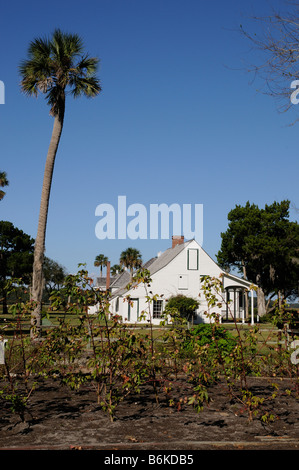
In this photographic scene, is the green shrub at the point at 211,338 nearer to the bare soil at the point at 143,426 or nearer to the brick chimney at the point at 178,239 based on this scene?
the bare soil at the point at 143,426

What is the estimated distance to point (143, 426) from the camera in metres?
5.81

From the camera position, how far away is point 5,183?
43.2 m

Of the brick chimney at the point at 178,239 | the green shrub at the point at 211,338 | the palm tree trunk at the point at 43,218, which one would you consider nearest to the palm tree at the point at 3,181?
the brick chimney at the point at 178,239

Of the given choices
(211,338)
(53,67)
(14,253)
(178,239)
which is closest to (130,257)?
(14,253)

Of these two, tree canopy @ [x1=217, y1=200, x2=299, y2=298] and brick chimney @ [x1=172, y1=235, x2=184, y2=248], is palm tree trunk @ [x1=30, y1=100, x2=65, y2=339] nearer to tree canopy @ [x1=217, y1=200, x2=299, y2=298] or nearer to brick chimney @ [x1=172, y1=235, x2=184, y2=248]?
brick chimney @ [x1=172, y1=235, x2=184, y2=248]

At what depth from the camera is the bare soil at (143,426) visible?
5000mm

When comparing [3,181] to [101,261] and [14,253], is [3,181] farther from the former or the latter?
[101,261]

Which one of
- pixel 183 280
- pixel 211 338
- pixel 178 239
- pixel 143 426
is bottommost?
pixel 143 426

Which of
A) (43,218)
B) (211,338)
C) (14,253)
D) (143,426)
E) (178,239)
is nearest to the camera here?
(143,426)

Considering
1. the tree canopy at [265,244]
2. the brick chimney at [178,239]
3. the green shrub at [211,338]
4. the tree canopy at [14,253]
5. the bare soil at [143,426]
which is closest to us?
the bare soil at [143,426]

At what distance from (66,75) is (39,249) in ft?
27.6

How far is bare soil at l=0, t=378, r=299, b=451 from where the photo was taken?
500 cm

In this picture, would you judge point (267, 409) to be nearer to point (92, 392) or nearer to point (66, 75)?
point (92, 392)
